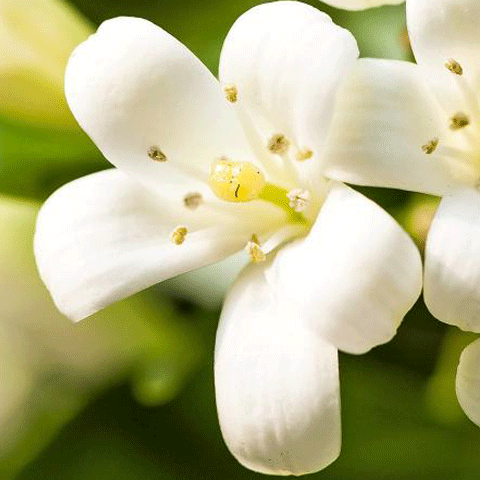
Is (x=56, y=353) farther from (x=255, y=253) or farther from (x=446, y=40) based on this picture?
(x=446, y=40)

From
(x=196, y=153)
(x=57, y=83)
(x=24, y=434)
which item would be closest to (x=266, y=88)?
(x=196, y=153)

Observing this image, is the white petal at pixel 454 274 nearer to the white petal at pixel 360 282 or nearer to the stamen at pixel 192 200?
the white petal at pixel 360 282

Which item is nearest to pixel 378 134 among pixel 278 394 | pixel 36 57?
pixel 278 394

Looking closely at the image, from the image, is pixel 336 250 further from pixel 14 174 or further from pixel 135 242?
pixel 14 174

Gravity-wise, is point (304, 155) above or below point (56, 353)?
above

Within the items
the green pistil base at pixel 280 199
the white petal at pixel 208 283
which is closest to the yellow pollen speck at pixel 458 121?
the green pistil base at pixel 280 199

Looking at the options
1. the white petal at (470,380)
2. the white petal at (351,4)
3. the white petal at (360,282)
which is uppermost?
the white petal at (351,4)

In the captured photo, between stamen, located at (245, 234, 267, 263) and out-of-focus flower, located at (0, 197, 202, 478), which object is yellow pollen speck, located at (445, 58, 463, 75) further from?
out-of-focus flower, located at (0, 197, 202, 478)
